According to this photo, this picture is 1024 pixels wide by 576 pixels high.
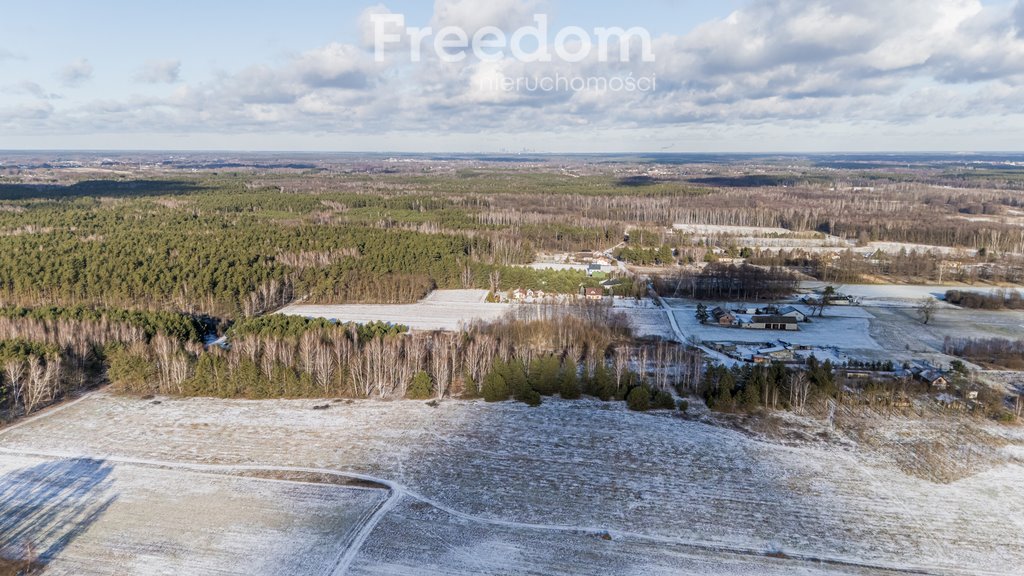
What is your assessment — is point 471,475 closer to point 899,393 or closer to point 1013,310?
point 899,393

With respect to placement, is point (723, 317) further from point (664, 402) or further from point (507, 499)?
point (507, 499)

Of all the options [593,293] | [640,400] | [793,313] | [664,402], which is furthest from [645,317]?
[640,400]

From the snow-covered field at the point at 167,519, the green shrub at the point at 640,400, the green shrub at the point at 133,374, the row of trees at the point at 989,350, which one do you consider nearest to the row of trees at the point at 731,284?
the row of trees at the point at 989,350

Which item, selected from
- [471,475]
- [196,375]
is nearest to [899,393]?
[471,475]

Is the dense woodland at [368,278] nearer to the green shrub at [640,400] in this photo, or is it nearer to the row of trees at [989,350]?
the green shrub at [640,400]

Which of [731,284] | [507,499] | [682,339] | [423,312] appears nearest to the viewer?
[507,499]

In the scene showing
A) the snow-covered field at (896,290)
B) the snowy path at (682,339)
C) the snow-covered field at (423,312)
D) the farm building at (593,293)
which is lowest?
the snowy path at (682,339)

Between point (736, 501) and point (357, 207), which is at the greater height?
point (357, 207)
